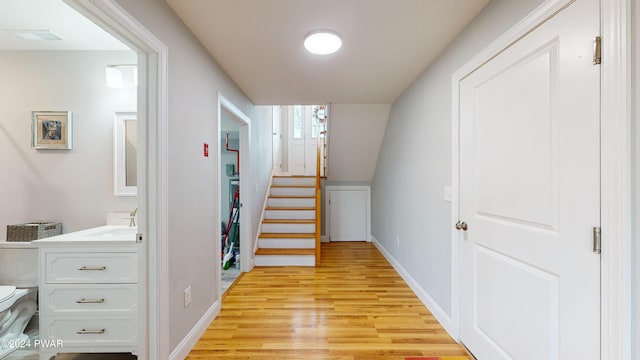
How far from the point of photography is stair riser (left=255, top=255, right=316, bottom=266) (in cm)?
361

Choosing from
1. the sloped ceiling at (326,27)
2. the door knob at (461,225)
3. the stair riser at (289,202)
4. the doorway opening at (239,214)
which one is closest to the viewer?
the sloped ceiling at (326,27)

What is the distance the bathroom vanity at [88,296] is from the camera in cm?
156

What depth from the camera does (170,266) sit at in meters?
1.58

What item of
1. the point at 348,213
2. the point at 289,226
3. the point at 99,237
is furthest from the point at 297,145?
the point at 99,237

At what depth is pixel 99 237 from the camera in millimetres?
1783

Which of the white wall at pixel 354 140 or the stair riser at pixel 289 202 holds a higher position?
the white wall at pixel 354 140

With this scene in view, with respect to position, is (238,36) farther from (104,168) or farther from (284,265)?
(284,265)

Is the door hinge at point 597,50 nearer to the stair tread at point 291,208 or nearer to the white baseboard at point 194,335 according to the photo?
the white baseboard at point 194,335

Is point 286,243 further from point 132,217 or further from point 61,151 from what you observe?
point 61,151

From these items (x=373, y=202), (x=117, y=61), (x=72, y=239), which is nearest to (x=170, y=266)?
(x=72, y=239)

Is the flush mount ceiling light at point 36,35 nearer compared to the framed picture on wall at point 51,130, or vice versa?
the flush mount ceiling light at point 36,35

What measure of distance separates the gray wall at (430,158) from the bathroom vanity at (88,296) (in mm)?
2223

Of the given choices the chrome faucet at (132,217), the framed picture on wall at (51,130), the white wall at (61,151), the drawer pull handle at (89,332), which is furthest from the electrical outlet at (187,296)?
the framed picture on wall at (51,130)

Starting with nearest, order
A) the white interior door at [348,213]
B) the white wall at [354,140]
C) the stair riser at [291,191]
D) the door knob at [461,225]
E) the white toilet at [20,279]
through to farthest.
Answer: the door knob at [461,225]
the white toilet at [20,279]
the white wall at [354,140]
the stair riser at [291,191]
the white interior door at [348,213]
